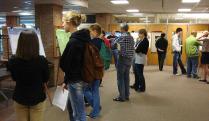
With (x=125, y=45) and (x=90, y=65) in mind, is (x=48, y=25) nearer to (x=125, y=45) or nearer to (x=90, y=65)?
(x=125, y=45)

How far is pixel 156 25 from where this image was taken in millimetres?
14016

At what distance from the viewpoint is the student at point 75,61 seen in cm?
326

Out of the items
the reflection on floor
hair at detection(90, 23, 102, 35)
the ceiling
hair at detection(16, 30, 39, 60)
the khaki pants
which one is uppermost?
the ceiling

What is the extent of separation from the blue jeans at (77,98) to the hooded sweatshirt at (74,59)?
0.21ft

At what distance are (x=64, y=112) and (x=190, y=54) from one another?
524 centimetres

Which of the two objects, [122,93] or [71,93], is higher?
[71,93]

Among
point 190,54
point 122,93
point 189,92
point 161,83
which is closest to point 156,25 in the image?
point 190,54

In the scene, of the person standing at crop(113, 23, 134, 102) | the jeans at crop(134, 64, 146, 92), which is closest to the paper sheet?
the person standing at crop(113, 23, 134, 102)

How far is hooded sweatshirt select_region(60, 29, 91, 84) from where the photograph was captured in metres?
3.25

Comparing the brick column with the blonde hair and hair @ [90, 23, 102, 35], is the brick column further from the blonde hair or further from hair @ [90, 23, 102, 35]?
the blonde hair

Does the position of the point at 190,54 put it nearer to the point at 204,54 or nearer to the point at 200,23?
the point at 204,54

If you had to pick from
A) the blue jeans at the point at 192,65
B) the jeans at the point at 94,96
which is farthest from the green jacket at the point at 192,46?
the jeans at the point at 94,96

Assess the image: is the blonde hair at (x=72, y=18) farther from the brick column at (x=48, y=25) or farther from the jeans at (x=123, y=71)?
the brick column at (x=48, y=25)

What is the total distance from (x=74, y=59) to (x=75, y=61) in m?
0.03
